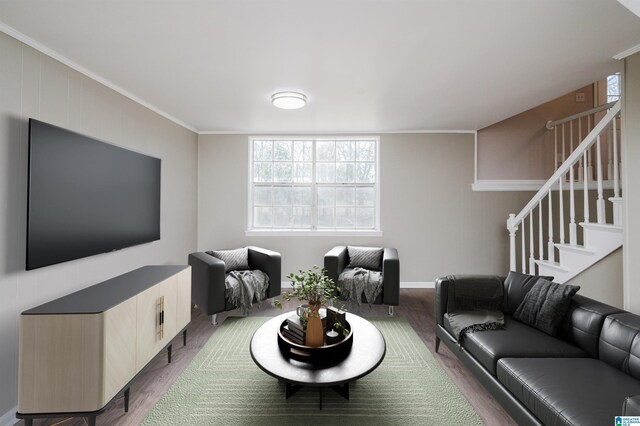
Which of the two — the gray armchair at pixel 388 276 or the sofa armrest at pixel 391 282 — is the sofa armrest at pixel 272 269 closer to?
the gray armchair at pixel 388 276

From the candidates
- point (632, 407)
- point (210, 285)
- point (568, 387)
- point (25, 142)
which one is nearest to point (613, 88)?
point (568, 387)

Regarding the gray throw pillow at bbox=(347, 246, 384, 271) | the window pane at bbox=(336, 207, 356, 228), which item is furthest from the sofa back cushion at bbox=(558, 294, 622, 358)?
the window pane at bbox=(336, 207, 356, 228)

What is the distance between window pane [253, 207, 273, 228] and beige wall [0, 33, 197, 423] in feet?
5.76

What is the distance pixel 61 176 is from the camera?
2.13 meters

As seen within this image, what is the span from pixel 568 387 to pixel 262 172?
4300mm

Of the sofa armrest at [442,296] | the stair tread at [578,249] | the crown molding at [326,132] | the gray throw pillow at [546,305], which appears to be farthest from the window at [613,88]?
the sofa armrest at [442,296]

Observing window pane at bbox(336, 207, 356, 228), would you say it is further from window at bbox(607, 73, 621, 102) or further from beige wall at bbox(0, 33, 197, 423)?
window at bbox(607, 73, 621, 102)

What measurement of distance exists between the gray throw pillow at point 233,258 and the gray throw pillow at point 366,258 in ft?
4.85

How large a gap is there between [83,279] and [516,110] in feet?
16.0

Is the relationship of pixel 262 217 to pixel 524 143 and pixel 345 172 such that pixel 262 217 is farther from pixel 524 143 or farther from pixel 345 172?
pixel 524 143

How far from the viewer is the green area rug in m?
1.89

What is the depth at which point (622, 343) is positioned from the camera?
1.70 meters

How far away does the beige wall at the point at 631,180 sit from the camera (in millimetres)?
2207

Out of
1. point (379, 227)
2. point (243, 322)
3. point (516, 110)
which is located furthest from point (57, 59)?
point (516, 110)
